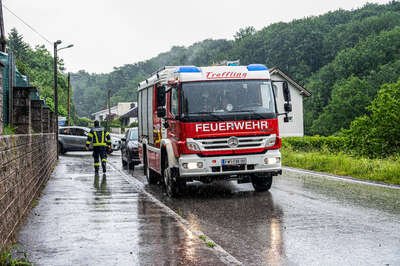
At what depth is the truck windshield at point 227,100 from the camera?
13094 mm

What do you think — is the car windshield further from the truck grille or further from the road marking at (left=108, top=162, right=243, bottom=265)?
the truck grille

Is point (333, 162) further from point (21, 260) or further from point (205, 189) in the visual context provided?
point (21, 260)

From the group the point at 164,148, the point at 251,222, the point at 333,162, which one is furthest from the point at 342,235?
the point at 333,162

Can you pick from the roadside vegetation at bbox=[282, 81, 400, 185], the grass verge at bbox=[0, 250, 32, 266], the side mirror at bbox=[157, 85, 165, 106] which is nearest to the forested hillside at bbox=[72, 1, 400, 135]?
the roadside vegetation at bbox=[282, 81, 400, 185]

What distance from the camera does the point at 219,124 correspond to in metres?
13.0

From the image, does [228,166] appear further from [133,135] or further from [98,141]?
[133,135]

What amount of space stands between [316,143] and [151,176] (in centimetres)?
1604

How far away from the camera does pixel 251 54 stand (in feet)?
327

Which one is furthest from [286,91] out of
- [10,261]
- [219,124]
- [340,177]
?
[10,261]

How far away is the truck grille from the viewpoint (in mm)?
12992

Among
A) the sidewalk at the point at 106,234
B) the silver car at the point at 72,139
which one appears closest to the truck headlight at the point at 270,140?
the sidewalk at the point at 106,234

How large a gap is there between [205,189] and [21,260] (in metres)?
8.88

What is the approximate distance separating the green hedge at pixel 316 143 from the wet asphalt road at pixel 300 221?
46.5ft

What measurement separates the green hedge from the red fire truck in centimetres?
1549
